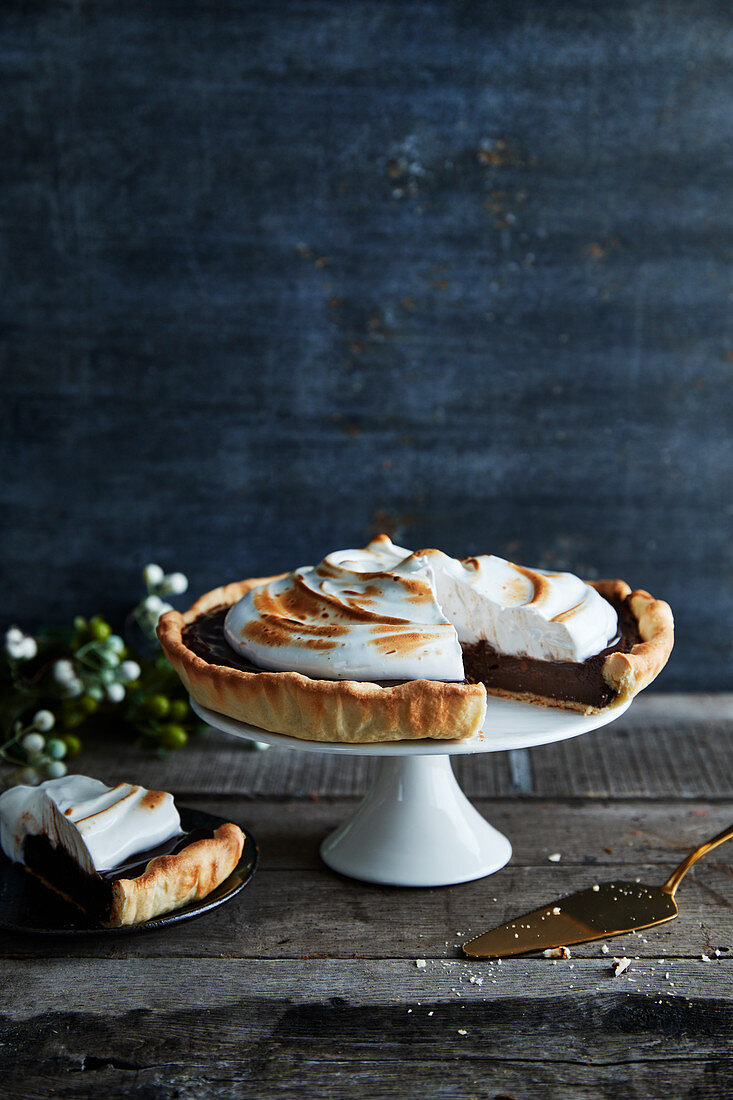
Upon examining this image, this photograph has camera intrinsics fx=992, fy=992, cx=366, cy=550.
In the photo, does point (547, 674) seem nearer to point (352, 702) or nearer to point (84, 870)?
point (352, 702)

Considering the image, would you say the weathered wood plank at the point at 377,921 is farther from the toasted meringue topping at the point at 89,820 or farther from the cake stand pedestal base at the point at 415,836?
the toasted meringue topping at the point at 89,820

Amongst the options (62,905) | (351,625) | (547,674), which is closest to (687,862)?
(547,674)

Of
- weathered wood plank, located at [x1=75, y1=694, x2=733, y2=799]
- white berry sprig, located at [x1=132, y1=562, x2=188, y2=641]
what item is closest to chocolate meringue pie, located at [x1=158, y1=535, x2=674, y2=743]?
weathered wood plank, located at [x1=75, y1=694, x2=733, y2=799]

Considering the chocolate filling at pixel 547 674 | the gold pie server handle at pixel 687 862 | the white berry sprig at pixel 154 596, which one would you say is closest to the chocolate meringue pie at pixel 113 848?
the chocolate filling at pixel 547 674

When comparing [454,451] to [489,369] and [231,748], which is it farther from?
[231,748]

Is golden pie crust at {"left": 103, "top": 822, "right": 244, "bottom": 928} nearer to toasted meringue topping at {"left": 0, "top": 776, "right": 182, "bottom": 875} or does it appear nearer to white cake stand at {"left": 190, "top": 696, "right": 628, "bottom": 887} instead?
toasted meringue topping at {"left": 0, "top": 776, "right": 182, "bottom": 875}

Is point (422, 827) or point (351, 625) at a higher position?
point (351, 625)
